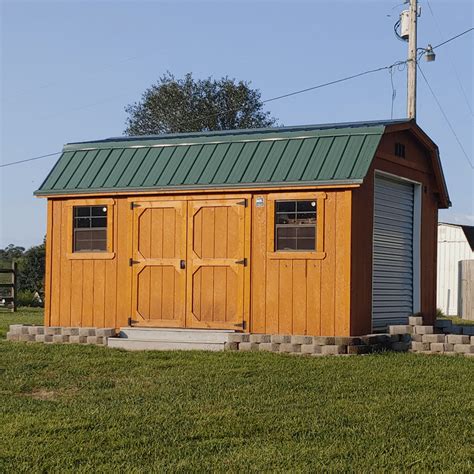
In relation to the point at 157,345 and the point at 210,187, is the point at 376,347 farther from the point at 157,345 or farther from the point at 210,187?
the point at 210,187

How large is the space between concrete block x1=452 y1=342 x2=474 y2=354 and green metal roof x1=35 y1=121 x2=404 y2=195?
2.82m

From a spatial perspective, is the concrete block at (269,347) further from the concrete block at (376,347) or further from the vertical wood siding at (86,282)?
the vertical wood siding at (86,282)

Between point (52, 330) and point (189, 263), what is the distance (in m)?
2.61

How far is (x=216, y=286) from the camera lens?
47.0 ft

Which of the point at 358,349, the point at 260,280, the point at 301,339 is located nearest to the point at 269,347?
the point at 301,339

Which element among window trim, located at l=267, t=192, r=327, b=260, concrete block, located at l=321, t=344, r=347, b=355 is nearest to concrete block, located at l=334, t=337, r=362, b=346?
concrete block, located at l=321, t=344, r=347, b=355

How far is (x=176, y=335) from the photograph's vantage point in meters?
14.2

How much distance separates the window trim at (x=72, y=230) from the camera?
49.7 ft

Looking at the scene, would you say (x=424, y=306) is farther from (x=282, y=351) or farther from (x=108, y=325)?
(x=108, y=325)

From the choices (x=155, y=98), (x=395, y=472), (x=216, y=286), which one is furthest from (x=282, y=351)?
(x=155, y=98)

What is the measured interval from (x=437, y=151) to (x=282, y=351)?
17.1 feet

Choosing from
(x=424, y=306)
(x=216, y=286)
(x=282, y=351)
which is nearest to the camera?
(x=282, y=351)

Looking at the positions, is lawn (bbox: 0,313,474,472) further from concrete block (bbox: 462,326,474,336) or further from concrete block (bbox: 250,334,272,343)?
concrete block (bbox: 462,326,474,336)

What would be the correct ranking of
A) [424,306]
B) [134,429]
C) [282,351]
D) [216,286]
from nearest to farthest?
[134,429] → [282,351] → [216,286] → [424,306]
